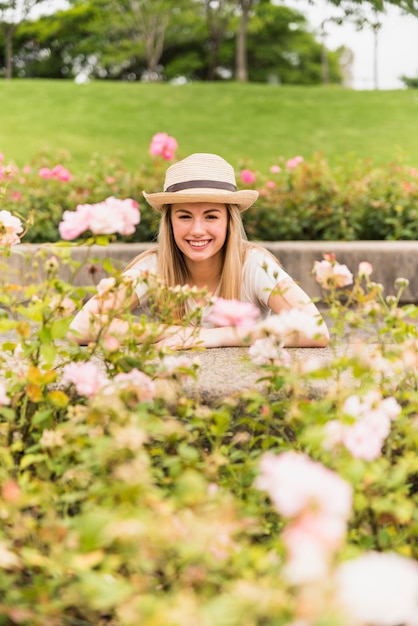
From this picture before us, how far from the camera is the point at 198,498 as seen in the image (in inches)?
42.0

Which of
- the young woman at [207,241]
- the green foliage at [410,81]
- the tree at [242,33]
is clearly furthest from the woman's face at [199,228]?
the green foliage at [410,81]

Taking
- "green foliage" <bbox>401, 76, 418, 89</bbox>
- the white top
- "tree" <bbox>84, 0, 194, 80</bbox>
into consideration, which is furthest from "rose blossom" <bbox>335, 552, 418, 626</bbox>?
"green foliage" <bbox>401, 76, 418, 89</bbox>

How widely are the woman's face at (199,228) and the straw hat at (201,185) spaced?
6cm

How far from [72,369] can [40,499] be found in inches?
17.5

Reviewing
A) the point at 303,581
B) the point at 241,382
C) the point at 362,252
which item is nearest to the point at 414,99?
the point at 362,252

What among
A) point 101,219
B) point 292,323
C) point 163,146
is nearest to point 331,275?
point 292,323

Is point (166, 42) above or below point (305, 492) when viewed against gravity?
above

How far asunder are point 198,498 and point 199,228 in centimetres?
189

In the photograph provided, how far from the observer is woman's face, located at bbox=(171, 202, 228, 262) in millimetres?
2871

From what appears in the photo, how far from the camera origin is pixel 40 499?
1283 mm

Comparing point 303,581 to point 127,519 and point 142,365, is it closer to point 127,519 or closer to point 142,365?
point 127,519

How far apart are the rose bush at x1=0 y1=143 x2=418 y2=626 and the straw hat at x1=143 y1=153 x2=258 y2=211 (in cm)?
85

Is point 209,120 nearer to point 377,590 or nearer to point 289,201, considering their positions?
point 289,201

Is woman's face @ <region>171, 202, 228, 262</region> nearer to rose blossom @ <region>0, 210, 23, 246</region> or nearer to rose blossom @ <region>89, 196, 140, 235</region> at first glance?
rose blossom @ <region>0, 210, 23, 246</region>
